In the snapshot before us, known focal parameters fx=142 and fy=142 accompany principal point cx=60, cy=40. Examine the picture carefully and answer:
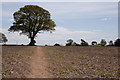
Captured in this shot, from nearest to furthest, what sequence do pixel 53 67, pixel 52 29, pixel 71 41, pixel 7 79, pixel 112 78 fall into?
pixel 7 79
pixel 112 78
pixel 53 67
pixel 52 29
pixel 71 41

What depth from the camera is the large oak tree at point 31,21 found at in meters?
46.2

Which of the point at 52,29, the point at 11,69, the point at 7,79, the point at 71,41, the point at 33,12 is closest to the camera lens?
the point at 7,79

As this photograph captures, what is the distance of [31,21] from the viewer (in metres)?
47.0

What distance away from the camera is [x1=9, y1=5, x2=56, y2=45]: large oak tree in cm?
4619

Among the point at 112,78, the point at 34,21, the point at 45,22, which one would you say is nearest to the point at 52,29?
the point at 45,22

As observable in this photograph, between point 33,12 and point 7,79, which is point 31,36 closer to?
point 33,12

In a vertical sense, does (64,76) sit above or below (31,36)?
below

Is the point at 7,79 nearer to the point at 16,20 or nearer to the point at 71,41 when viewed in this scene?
the point at 16,20

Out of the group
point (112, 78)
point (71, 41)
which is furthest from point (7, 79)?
point (71, 41)

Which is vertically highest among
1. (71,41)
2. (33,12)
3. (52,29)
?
(33,12)

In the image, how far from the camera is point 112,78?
12.6 metres

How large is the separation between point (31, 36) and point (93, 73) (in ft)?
122

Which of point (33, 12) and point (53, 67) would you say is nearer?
point (53, 67)

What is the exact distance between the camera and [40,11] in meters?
47.0
